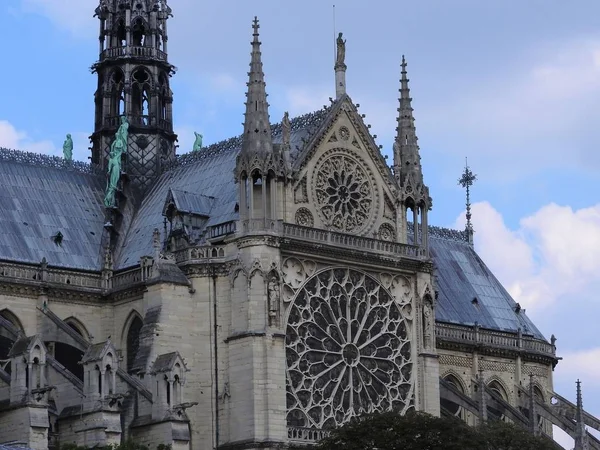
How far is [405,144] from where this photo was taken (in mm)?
81312

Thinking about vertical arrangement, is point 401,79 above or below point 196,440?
above

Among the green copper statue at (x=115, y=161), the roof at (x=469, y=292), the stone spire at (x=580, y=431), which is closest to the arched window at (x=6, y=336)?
the green copper statue at (x=115, y=161)

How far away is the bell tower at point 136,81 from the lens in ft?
285

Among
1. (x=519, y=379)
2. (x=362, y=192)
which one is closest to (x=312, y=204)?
(x=362, y=192)

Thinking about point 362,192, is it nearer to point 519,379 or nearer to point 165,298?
point 165,298

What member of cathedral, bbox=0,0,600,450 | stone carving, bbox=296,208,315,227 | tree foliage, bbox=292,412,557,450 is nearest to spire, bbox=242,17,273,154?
cathedral, bbox=0,0,600,450

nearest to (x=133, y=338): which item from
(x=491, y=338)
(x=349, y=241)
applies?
(x=349, y=241)

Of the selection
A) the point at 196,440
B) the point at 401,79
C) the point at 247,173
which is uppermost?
the point at 401,79

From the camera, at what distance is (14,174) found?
81.8 metres

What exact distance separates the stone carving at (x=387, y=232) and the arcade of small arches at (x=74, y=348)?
10.4m

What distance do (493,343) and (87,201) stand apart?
20.6m

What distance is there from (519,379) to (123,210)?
21.1 metres

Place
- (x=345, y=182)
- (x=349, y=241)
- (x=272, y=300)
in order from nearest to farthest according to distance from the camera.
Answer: (x=272, y=300) < (x=349, y=241) < (x=345, y=182)

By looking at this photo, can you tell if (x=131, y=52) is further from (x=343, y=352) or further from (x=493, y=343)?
(x=493, y=343)
